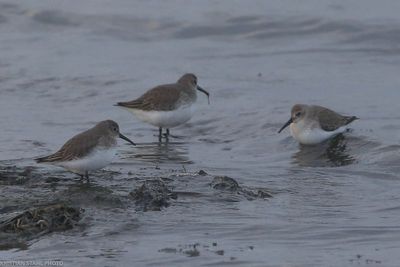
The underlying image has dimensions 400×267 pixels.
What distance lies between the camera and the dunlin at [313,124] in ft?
43.5

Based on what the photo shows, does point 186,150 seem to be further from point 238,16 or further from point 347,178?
point 238,16

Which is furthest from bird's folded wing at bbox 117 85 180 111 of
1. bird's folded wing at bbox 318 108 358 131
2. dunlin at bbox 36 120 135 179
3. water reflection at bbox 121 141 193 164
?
dunlin at bbox 36 120 135 179

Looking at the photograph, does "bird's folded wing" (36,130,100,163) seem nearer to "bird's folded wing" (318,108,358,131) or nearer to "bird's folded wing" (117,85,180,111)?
"bird's folded wing" (117,85,180,111)

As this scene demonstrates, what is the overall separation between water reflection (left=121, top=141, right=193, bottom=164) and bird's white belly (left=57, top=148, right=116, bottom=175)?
207cm

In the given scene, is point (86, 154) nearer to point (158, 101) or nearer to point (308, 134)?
point (158, 101)

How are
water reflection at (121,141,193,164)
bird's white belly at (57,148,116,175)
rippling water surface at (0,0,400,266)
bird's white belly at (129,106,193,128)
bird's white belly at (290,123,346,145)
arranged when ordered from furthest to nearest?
1. bird's white belly at (129,106,193,128)
2. bird's white belly at (290,123,346,145)
3. water reflection at (121,141,193,164)
4. bird's white belly at (57,148,116,175)
5. rippling water surface at (0,0,400,266)

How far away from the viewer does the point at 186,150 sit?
13.1 meters

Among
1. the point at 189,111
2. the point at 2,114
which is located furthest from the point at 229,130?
the point at 2,114

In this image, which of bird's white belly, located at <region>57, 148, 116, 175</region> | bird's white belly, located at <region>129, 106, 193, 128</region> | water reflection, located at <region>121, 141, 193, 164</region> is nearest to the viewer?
bird's white belly, located at <region>57, 148, 116, 175</region>

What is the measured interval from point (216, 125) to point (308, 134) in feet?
6.35

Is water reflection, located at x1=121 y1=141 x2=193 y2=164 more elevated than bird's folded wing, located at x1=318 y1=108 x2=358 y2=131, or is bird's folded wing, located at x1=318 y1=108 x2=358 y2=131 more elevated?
bird's folded wing, located at x1=318 y1=108 x2=358 y2=131

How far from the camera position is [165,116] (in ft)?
43.9

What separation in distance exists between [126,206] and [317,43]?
448 inches

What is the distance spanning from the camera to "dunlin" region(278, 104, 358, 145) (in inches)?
522
